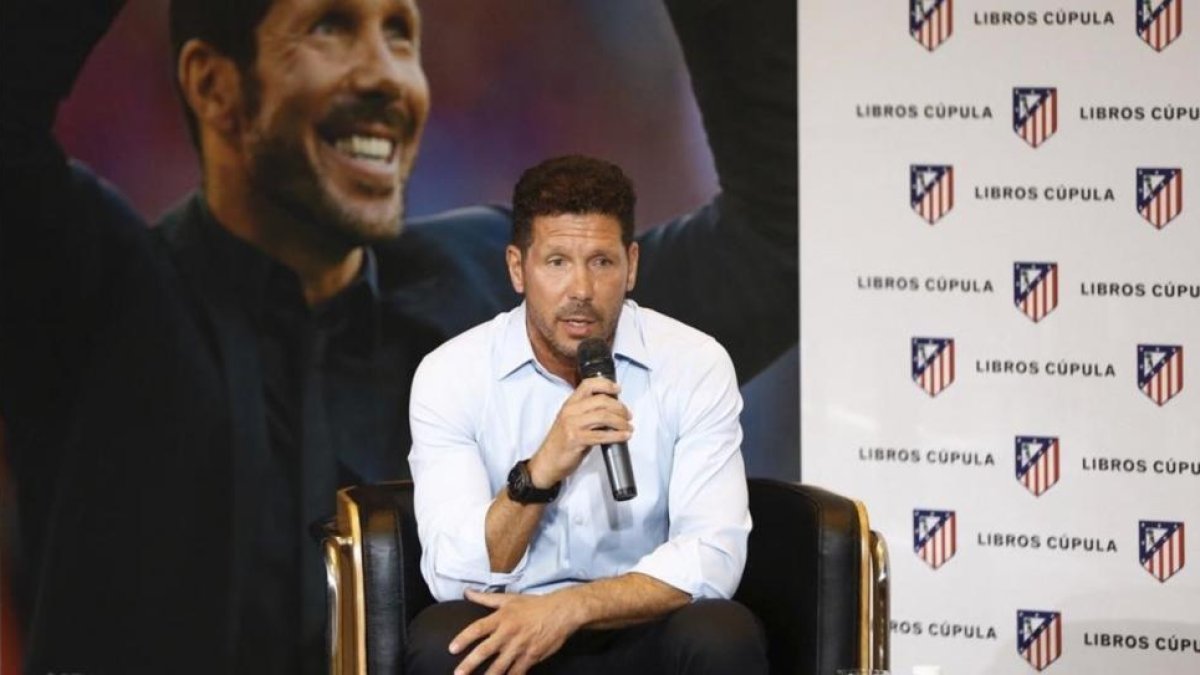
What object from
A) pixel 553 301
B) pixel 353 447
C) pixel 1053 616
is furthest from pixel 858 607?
pixel 353 447

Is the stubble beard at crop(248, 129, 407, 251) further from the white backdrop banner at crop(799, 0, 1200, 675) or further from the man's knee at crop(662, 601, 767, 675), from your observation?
the man's knee at crop(662, 601, 767, 675)

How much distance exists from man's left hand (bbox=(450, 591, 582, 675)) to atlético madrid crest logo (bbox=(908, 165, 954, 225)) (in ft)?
6.40

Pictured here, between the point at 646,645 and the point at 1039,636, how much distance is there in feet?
5.94

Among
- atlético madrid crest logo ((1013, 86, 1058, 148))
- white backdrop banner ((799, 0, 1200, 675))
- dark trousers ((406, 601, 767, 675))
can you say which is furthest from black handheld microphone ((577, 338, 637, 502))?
atlético madrid crest logo ((1013, 86, 1058, 148))

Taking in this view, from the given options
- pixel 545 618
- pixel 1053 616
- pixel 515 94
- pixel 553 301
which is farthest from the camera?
pixel 515 94

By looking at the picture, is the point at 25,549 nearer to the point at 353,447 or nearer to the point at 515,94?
the point at 353,447

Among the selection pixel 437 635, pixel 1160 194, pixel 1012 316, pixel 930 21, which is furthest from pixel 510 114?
pixel 437 635

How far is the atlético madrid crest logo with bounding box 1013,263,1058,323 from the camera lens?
13.8ft

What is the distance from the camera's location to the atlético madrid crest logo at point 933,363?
4.28 meters

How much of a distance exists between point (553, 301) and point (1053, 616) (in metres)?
1.95

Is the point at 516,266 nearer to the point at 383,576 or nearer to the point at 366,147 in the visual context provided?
the point at 383,576

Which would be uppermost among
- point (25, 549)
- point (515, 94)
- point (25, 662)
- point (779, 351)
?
point (515, 94)

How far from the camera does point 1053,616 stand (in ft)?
13.9

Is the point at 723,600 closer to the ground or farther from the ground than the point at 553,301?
closer to the ground
